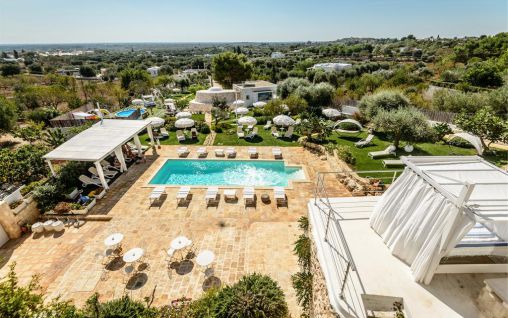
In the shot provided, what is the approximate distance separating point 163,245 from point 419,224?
10450mm

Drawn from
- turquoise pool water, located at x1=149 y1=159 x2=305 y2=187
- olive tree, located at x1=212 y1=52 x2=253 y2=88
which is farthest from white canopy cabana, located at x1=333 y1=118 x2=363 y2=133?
olive tree, located at x1=212 y1=52 x2=253 y2=88

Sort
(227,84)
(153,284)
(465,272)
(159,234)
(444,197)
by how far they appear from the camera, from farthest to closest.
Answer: (227,84), (159,234), (153,284), (465,272), (444,197)

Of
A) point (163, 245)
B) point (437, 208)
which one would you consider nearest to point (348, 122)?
point (163, 245)

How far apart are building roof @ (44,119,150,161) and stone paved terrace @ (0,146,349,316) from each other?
8.90 ft

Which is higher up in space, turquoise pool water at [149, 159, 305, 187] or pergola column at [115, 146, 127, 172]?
pergola column at [115, 146, 127, 172]

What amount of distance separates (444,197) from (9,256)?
17202 mm

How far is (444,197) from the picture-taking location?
17.8 feet

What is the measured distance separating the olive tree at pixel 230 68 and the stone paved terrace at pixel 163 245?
43.6 m

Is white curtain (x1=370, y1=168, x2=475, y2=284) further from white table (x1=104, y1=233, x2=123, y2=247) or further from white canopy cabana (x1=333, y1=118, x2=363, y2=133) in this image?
white canopy cabana (x1=333, y1=118, x2=363, y2=133)

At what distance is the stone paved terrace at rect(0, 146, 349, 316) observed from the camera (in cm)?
988

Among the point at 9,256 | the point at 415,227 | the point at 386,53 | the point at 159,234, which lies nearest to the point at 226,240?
the point at 159,234

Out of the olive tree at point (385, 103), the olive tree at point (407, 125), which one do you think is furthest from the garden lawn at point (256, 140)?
the olive tree at point (385, 103)

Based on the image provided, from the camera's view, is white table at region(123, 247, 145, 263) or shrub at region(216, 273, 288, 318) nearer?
shrub at region(216, 273, 288, 318)

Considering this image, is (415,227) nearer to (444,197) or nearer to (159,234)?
(444,197)
